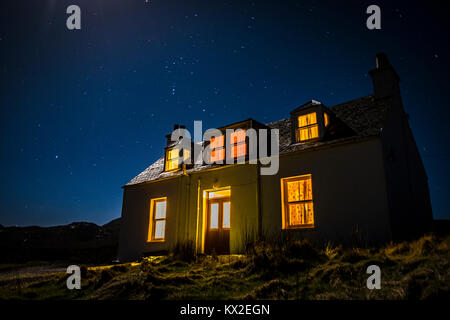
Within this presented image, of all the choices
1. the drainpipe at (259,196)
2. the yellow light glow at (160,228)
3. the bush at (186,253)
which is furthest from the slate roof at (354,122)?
the bush at (186,253)

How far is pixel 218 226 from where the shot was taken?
1079 centimetres

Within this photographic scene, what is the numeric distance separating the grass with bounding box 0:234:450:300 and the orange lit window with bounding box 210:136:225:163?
4.77 m

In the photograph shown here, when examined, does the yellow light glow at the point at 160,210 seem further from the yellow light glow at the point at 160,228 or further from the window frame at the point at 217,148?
the window frame at the point at 217,148

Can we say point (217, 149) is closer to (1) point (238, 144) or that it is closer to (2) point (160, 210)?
(1) point (238, 144)

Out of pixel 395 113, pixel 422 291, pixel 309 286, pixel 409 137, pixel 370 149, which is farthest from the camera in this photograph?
pixel 409 137

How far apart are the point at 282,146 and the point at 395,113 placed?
13.2 ft

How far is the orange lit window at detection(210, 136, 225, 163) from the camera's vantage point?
37.3 feet

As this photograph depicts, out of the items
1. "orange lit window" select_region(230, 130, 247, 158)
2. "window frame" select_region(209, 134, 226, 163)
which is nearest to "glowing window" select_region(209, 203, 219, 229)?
"window frame" select_region(209, 134, 226, 163)

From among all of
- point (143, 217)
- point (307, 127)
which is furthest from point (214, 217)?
point (307, 127)

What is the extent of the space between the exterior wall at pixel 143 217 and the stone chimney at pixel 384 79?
8145 millimetres

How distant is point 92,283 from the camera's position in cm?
633

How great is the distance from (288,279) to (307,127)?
5.82 meters
